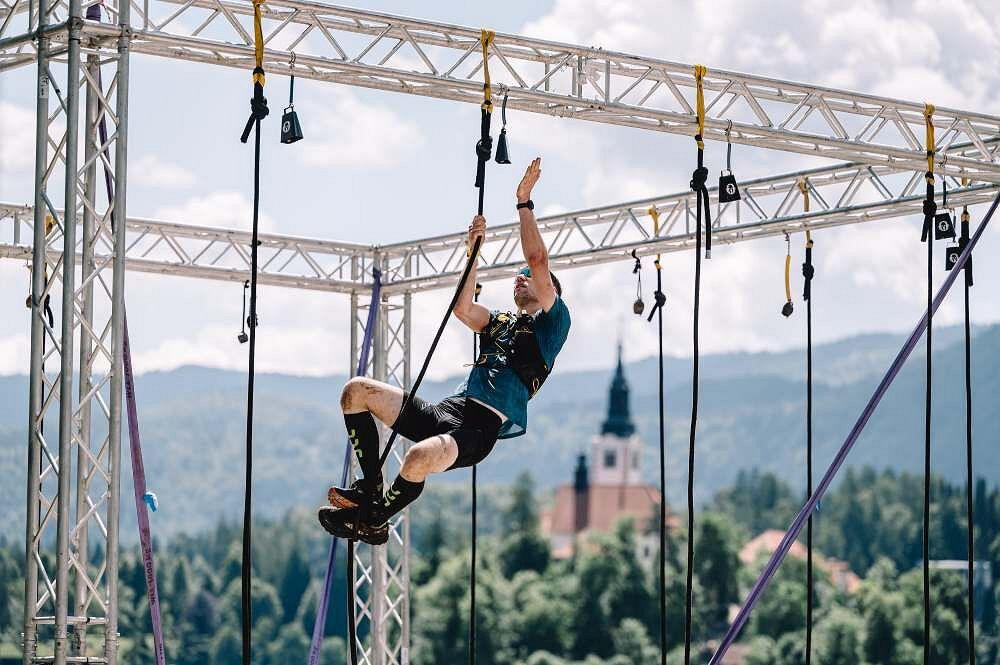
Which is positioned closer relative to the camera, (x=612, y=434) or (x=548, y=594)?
(x=548, y=594)

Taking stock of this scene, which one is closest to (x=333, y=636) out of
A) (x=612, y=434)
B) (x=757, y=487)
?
(x=757, y=487)

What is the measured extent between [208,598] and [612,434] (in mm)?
77914

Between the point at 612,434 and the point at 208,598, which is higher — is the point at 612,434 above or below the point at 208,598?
above

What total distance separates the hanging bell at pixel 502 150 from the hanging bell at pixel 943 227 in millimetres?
3183

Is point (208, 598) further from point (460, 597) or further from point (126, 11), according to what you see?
point (126, 11)

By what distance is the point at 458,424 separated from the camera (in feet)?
27.8

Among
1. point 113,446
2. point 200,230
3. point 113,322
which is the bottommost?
point 113,446

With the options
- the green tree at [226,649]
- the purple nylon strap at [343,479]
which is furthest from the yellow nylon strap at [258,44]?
the green tree at [226,649]

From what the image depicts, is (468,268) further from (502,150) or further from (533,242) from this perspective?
(502,150)

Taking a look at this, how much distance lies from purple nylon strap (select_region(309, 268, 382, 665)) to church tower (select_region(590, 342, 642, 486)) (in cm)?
14060

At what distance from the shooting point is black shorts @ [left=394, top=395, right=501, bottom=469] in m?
8.35

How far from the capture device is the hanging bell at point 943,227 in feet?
38.2

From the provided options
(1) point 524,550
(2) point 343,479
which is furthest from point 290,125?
(1) point 524,550

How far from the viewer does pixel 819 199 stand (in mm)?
13008
